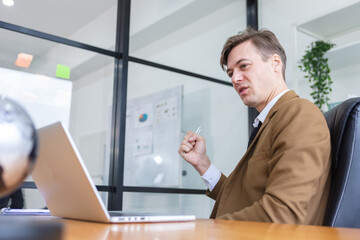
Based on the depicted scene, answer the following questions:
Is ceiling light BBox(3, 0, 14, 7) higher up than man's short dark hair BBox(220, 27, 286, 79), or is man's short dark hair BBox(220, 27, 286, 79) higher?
ceiling light BBox(3, 0, 14, 7)

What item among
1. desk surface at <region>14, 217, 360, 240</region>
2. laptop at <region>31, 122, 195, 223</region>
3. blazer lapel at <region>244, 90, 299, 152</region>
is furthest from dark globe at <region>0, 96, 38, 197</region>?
blazer lapel at <region>244, 90, 299, 152</region>

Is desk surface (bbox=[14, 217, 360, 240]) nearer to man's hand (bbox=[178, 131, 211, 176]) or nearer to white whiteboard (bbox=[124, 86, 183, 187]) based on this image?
man's hand (bbox=[178, 131, 211, 176])

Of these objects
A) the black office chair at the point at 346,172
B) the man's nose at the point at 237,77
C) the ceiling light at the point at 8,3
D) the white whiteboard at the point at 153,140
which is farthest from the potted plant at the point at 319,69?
the ceiling light at the point at 8,3

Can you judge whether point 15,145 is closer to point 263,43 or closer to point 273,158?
point 273,158

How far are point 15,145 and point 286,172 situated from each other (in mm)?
860

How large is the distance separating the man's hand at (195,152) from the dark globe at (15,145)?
4.21ft

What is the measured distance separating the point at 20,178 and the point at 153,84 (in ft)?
8.56

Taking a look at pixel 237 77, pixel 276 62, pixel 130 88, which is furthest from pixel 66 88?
pixel 276 62

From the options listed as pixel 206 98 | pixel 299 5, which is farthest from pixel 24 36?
pixel 299 5

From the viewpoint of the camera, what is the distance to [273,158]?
1125mm

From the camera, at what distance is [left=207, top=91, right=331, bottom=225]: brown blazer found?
101 centimetres

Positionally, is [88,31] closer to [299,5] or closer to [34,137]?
[299,5]

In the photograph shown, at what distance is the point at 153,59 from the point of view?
9.60 ft

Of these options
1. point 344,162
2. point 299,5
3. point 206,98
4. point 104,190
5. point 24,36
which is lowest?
point 104,190
